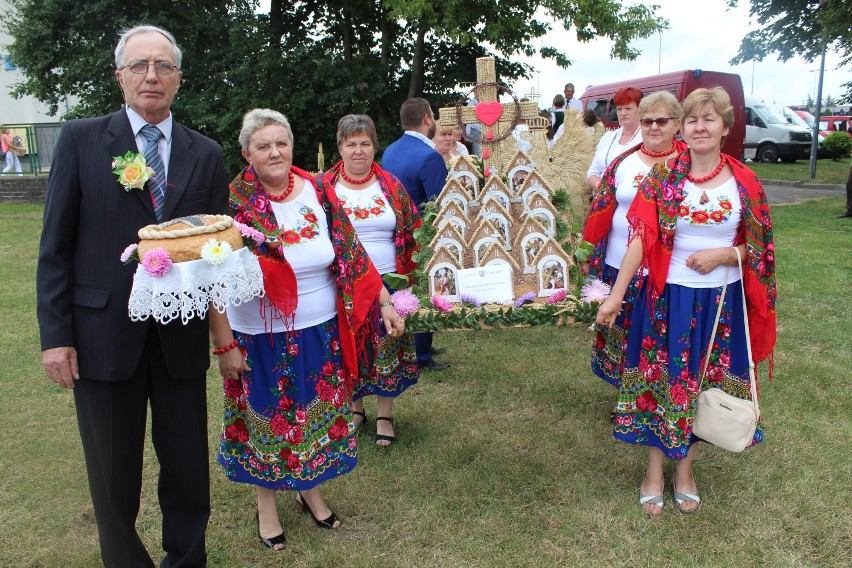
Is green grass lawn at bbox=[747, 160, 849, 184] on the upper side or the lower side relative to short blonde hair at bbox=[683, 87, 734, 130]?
lower

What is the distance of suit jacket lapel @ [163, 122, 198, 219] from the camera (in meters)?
2.26

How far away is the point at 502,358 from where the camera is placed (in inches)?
217

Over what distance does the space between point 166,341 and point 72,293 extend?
332mm

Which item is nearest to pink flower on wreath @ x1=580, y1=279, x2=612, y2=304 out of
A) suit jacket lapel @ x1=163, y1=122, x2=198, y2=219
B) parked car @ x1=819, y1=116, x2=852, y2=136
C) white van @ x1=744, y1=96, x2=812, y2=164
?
suit jacket lapel @ x1=163, y1=122, x2=198, y2=219

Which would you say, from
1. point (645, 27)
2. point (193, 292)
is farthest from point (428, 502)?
point (645, 27)

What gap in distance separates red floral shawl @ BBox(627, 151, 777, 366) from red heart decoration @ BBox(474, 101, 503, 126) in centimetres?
113

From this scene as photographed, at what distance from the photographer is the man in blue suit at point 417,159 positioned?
449 centimetres

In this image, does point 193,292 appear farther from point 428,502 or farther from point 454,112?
point 454,112

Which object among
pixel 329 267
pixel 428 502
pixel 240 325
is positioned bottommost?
pixel 428 502

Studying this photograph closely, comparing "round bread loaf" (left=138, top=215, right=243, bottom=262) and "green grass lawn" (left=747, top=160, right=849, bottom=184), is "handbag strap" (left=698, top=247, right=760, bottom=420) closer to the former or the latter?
"round bread loaf" (left=138, top=215, right=243, bottom=262)

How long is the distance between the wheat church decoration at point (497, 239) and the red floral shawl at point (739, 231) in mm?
402

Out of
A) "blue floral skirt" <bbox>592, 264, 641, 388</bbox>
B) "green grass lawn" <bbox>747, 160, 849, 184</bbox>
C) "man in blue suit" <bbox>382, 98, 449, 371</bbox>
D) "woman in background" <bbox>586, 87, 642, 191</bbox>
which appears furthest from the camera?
"green grass lawn" <bbox>747, 160, 849, 184</bbox>

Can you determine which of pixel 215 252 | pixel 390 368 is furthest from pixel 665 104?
pixel 215 252

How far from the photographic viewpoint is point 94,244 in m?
2.20
